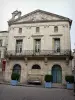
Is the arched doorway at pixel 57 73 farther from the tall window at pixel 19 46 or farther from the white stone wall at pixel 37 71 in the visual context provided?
the tall window at pixel 19 46

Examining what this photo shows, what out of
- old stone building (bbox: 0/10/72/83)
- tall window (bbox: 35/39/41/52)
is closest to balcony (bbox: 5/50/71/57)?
old stone building (bbox: 0/10/72/83)

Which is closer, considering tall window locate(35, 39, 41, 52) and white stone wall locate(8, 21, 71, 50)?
white stone wall locate(8, 21, 71, 50)

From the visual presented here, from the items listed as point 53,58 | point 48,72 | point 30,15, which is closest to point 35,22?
point 30,15

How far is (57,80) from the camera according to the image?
2223cm

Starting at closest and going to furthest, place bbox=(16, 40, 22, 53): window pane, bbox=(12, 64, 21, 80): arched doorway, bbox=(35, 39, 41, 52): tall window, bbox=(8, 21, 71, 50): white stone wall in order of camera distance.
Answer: bbox=(8, 21, 71, 50): white stone wall
bbox=(12, 64, 21, 80): arched doorway
bbox=(35, 39, 41, 52): tall window
bbox=(16, 40, 22, 53): window pane

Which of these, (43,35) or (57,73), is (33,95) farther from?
(43,35)

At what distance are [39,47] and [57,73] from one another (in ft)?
16.3

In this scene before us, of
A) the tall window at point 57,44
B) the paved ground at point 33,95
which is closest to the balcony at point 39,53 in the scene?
the tall window at point 57,44

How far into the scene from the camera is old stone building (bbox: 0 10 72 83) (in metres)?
22.4

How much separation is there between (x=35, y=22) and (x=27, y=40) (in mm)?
3380

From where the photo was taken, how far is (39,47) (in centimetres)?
2412

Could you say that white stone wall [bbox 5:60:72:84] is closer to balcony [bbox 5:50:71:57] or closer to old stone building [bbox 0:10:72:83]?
old stone building [bbox 0:10:72:83]

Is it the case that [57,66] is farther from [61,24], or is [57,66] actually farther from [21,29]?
[21,29]

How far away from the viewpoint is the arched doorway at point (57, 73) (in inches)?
875
